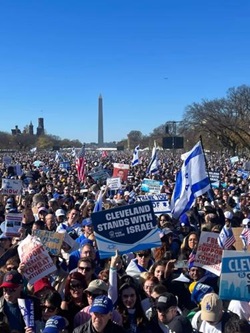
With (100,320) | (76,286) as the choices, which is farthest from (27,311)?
(100,320)

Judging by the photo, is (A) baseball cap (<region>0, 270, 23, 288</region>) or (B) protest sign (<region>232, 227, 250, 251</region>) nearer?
(A) baseball cap (<region>0, 270, 23, 288</region>)

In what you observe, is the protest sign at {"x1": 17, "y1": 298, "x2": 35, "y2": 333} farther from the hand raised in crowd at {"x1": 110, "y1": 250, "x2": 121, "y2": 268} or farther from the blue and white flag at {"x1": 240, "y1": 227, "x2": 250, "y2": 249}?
the blue and white flag at {"x1": 240, "y1": 227, "x2": 250, "y2": 249}

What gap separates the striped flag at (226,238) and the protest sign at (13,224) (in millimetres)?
3405

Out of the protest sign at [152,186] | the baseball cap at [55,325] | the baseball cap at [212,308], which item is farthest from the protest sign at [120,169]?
the baseball cap at [55,325]

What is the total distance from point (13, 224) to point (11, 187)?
260 inches

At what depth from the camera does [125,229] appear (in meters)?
6.13

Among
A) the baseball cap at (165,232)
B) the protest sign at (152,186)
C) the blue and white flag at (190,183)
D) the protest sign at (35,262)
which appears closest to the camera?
the protest sign at (35,262)

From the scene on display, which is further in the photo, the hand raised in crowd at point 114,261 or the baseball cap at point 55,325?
the hand raised in crowd at point 114,261

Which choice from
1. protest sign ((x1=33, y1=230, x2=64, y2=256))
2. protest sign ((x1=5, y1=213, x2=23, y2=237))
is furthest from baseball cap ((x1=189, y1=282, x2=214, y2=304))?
protest sign ((x1=5, y1=213, x2=23, y2=237))

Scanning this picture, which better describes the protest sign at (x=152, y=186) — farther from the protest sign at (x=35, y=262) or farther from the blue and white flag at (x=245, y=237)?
the protest sign at (x=35, y=262)

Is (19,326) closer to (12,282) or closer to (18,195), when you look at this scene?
(12,282)

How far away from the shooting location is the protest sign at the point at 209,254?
21.0 feet

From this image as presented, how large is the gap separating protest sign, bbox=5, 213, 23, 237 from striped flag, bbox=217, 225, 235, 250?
340 cm

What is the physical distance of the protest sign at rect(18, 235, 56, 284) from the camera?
18.6ft
